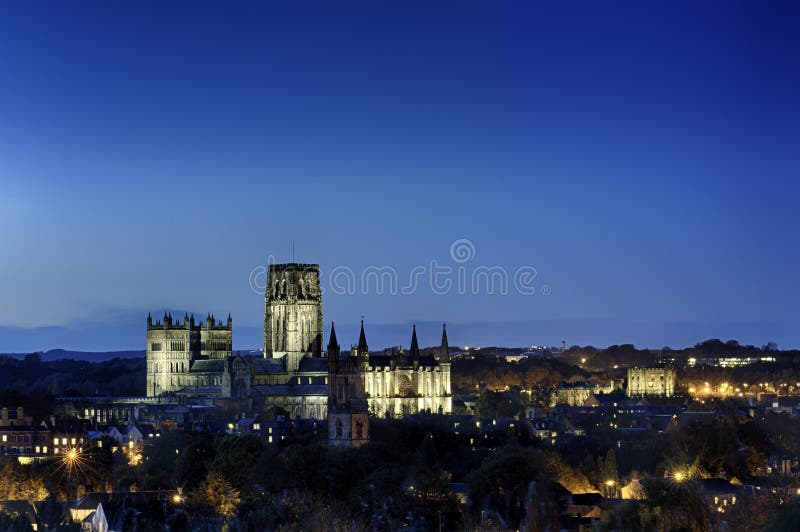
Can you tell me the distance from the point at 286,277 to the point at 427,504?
8994cm

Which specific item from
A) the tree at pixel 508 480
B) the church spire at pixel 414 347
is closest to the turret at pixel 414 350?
the church spire at pixel 414 347

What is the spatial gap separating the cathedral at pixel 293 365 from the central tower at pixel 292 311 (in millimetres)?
100

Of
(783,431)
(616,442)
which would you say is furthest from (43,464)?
(783,431)

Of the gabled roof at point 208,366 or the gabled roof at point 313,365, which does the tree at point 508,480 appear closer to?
the gabled roof at point 313,365

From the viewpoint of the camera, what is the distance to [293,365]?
162250mm

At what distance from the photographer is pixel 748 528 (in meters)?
68.3

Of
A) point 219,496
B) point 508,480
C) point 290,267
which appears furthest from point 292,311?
point 508,480

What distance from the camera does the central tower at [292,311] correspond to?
166 m

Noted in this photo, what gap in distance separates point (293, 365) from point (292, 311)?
23.8 ft

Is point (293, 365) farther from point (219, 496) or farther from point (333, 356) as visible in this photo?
point (219, 496)

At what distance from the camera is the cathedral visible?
5645 inches

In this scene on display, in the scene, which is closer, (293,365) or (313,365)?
(313,365)

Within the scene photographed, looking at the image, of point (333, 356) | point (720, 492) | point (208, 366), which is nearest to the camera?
point (720, 492)

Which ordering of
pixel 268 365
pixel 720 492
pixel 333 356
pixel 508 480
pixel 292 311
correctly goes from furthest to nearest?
pixel 292 311, pixel 268 365, pixel 333 356, pixel 720 492, pixel 508 480
